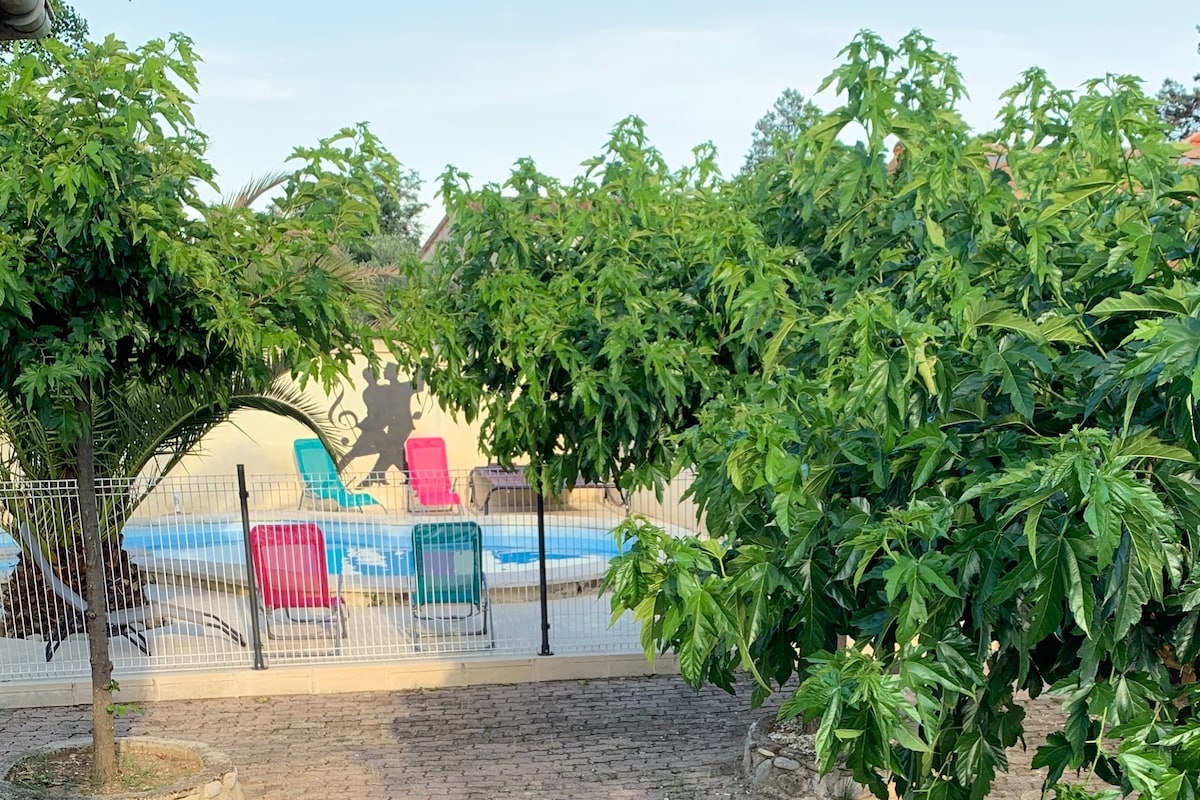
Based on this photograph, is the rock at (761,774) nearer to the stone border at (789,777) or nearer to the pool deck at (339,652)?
the stone border at (789,777)

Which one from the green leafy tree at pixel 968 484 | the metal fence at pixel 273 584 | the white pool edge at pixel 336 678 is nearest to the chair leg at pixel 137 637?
the metal fence at pixel 273 584

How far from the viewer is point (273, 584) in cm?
902

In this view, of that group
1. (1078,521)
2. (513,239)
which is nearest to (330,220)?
(513,239)

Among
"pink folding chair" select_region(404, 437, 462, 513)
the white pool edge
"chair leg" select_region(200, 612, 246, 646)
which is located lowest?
the white pool edge

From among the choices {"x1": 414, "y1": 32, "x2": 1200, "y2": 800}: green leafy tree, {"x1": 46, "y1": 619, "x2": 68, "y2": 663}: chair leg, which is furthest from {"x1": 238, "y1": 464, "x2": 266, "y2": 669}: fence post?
{"x1": 414, "y1": 32, "x2": 1200, "y2": 800}: green leafy tree

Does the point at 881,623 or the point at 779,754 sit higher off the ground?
the point at 881,623

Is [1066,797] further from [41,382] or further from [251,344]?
[41,382]

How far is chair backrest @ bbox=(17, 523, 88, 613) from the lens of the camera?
876cm

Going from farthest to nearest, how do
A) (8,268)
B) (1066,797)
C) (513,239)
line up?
(513,239) < (8,268) < (1066,797)

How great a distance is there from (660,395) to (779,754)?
245cm

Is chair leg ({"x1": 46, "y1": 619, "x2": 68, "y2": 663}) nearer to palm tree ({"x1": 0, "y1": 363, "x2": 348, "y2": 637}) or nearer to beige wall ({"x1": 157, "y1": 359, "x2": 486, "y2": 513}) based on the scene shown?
palm tree ({"x1": 0, "y1": 363, "x2": 348, "y2": 637})

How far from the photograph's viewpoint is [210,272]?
5.15m

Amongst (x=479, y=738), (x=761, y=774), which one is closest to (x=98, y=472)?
(x=479, y=738)

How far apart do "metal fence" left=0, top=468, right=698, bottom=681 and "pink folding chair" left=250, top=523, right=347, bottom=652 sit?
1 cm
